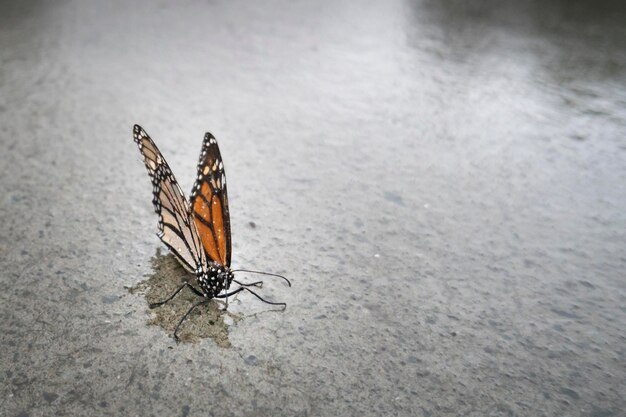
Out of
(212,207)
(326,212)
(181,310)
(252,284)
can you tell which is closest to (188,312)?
(181,310)

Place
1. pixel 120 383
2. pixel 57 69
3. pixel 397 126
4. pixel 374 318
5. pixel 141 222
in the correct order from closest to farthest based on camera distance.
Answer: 1. pixel 120 383
2. pixel 374 318
3. pixel 141 222
4. pixel 397 126
5. pixel 57 69

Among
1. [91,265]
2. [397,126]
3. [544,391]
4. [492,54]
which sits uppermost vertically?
[492,54]

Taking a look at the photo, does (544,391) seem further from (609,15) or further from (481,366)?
(609,15)

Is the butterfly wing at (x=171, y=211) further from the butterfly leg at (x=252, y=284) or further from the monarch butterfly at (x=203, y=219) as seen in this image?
the butterfly leg at (x=252, y=284)

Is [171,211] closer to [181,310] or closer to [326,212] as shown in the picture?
[181,310]

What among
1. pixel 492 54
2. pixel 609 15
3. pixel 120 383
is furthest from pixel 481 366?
pixel 609 15

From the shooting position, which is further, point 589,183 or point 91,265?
point 589,183

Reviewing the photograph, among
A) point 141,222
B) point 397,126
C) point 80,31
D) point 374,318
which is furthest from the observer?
point 80,31
